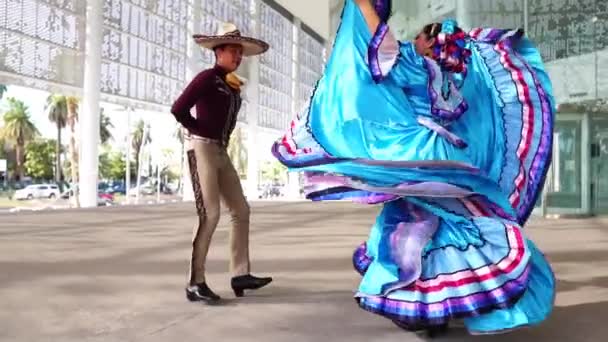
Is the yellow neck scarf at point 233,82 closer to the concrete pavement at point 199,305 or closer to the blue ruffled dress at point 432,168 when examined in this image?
the blue ruffled dress at point 432,168

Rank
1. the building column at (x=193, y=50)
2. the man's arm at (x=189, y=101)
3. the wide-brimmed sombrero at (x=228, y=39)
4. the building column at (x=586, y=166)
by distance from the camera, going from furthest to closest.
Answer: the building column at (x=193, y=50) → the building column at (x=586, y=166) → the wide-brimmed sombrero at (x=228, y=39) → the man's arm at (x=189, y=101)

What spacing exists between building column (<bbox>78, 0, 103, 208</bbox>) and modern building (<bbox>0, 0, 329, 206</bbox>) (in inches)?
1.2

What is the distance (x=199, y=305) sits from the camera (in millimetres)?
3609

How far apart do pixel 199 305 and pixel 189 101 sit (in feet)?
3.61

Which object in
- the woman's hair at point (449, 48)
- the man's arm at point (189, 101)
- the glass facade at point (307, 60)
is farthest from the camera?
the glass facade at point (307, 60)

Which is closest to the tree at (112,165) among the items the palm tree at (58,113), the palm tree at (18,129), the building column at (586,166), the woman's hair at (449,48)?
the palm tree at (18,129)

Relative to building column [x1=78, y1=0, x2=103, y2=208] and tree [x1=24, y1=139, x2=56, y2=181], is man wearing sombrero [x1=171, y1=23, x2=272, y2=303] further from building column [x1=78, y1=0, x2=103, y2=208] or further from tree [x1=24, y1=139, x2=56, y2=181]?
tree [x1=24, y1=139, x2=56, y2=181]

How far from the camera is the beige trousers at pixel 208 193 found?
3668 mm

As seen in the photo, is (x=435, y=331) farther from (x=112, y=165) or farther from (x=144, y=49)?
(x=112, y=165)

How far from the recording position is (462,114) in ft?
9.21

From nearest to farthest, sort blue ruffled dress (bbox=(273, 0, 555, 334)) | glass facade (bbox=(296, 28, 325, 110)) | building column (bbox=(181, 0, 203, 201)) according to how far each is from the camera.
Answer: blue ruffled dress (bbox=(273, 0, 555, 334)), building column (bbox=(181, 0, 203, 201)), glass facade (bbox=(296, 28, 325, 110))

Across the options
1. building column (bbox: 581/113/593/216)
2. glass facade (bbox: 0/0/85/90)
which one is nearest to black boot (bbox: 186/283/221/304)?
building column (bbox: 581/113/593/216)

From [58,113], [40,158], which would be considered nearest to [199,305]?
[58,113]

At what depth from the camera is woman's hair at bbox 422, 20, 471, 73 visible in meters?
2.86
